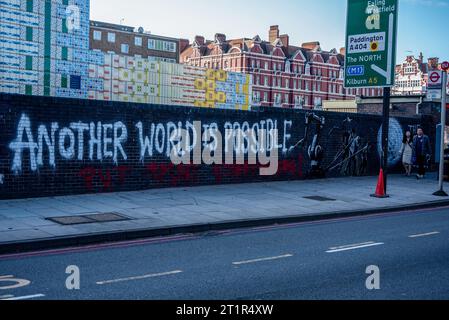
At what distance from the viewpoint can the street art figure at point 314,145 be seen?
20.9 meters

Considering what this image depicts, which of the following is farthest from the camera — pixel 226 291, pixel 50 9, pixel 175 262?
pixel 50 9

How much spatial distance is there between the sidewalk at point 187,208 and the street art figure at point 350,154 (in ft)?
8.28

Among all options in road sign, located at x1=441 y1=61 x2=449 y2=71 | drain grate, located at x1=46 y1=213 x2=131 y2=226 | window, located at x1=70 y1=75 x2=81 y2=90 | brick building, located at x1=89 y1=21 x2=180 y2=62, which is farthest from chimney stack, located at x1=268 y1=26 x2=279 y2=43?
drain grate, located at x1=46 y1=213 x2=131 y2=226

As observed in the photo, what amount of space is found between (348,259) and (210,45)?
10273cm

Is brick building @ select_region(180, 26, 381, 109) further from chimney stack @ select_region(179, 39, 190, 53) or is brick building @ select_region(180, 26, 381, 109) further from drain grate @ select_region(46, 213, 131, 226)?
drain grate @ select_region(46, 213, 131, 226)

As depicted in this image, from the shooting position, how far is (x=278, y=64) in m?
105

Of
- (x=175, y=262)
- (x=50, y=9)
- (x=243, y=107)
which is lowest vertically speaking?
(x=175, y=262)

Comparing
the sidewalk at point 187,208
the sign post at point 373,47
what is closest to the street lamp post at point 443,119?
the sidewalk at point 187,208

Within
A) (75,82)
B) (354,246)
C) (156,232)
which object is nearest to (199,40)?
(75,82)

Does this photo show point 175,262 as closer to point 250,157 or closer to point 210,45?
point 250,157

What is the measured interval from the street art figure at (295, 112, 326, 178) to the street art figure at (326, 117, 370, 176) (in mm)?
635

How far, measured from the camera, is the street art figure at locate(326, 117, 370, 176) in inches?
882

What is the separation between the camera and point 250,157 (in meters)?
19.2

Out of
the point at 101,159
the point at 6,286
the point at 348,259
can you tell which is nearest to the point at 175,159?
the point at 101,159
